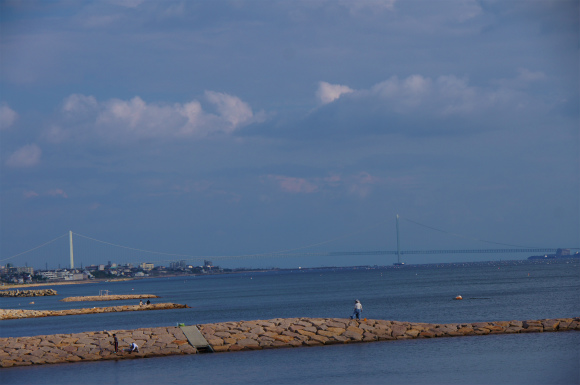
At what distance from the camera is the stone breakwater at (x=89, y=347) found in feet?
65.4

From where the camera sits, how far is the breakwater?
2017 centimetres

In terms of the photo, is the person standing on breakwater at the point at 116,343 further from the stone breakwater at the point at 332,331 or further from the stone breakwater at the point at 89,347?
the stone breakwater at the point at 332,331

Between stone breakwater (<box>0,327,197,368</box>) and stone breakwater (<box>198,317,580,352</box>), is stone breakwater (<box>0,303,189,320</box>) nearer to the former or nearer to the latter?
stone breakwater (<box>0,327,197,368</box>)

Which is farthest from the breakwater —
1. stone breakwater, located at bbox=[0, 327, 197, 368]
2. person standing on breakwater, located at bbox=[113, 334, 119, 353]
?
person standing on breakwater, located at bbox=[113, 334, 119, 353]

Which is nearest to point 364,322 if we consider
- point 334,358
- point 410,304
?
point 334,358

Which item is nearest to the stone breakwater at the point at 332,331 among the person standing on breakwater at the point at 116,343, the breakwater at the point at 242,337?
the breakwater at the point at 242,337

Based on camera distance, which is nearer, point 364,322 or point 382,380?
point 382,380

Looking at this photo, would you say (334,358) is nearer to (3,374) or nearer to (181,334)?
(181,334)

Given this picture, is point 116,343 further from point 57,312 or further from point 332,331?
point 57,312

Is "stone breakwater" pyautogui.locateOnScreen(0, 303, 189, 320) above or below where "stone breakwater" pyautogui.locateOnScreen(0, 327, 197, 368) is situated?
below

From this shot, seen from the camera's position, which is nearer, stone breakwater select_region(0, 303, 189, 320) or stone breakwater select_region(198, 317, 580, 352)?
stone breakwater select_region(198, 317, 580, 352)

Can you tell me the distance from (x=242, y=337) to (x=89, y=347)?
4.53 m

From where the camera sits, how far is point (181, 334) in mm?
21438

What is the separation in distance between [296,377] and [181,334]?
6549 millimetres
